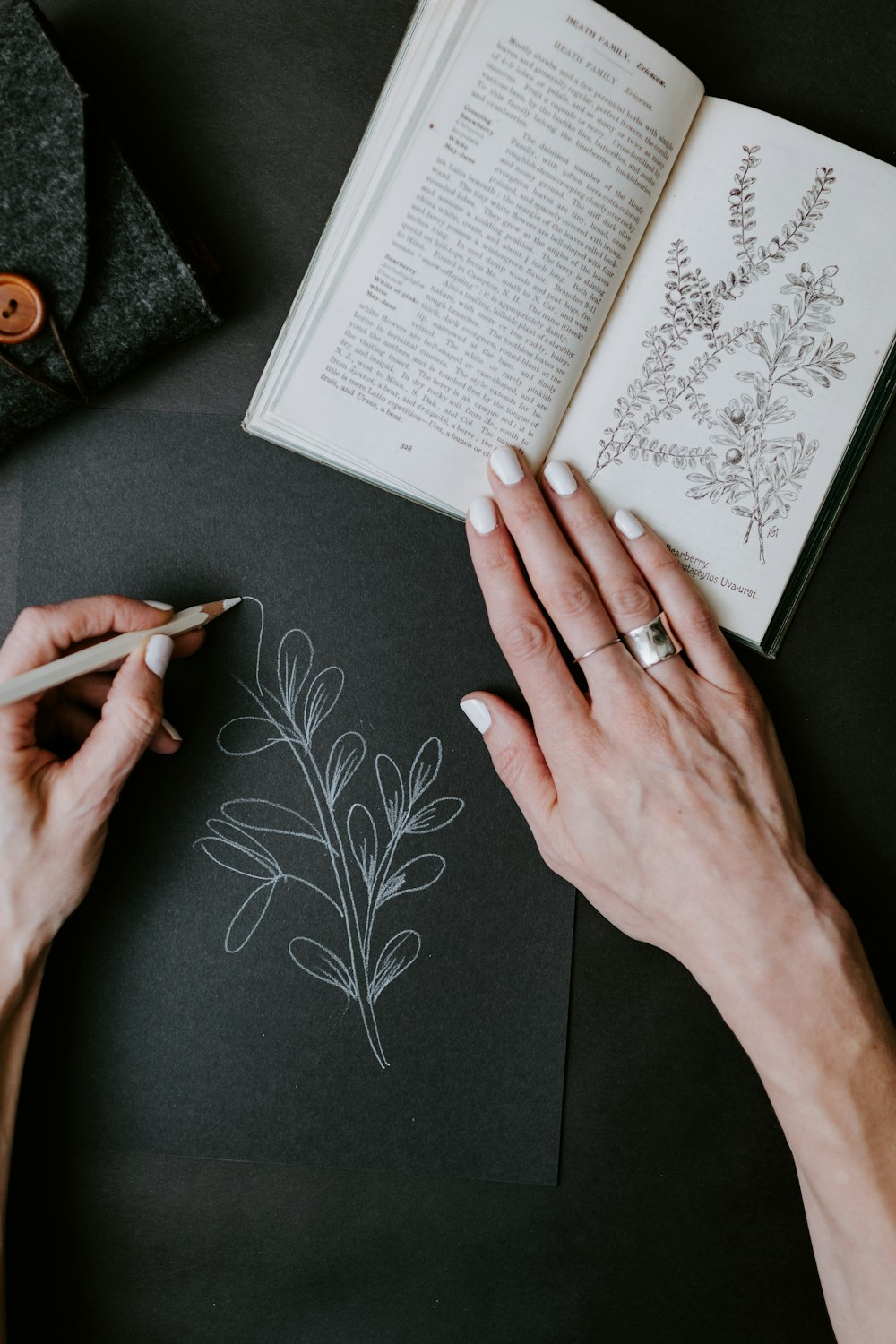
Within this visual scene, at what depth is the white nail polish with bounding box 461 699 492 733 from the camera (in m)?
0.75

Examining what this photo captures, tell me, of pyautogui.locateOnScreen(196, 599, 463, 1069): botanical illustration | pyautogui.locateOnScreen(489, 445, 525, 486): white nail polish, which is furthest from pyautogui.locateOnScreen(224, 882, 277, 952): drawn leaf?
pyautogui.locateOnScreen(489, 445, 525, 486): white nail polish

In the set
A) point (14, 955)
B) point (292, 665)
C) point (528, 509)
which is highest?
point (528, 509)

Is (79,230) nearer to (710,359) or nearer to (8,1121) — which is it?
(710,359)

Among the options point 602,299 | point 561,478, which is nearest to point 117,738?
point 561,478

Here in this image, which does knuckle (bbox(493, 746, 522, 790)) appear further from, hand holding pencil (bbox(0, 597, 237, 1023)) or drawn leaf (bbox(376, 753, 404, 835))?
hand holding pencil (bbox(0, 597, 237, 1023))

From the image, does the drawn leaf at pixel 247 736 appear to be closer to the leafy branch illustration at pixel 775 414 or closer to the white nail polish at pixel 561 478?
the white nail polish at pixel 561 478

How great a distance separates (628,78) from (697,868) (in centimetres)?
67

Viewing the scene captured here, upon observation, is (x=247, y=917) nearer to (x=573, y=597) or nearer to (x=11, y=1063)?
(x=11, y=1063)

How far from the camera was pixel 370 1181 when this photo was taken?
0.77 meters

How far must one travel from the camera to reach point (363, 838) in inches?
30.3

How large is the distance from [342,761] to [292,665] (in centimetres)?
10

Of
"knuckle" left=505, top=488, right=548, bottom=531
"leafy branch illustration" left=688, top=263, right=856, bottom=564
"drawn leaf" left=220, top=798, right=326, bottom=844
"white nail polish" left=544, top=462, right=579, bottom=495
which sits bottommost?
"drawn leaf" left=220, top=798, right=326, bottom=844

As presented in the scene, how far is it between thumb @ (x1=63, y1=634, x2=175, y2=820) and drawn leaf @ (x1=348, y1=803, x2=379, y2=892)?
8.0 inches

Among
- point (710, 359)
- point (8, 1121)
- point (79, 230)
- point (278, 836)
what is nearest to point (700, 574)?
point (710, 359)
